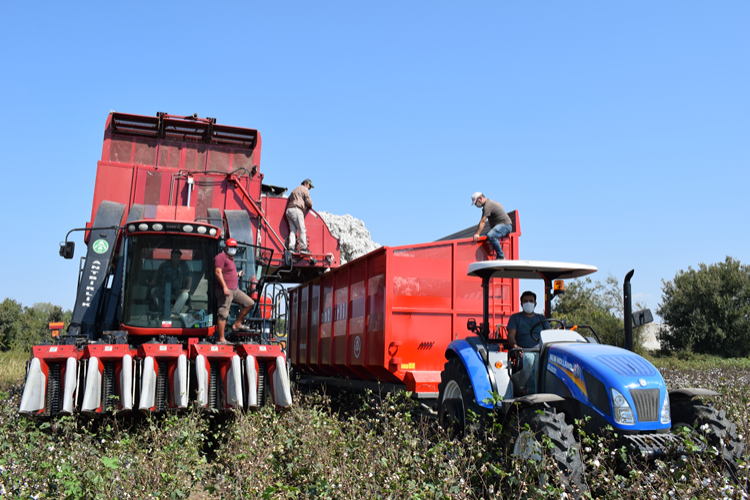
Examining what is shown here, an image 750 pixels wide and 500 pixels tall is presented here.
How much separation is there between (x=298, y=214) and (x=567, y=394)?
7.60 meters

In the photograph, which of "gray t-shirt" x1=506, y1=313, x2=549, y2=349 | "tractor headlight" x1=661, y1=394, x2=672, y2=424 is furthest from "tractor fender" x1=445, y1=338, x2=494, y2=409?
"tractor headlight" x1=661, y1=394, x2=672, y2=424

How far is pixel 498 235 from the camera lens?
8359 millimetres

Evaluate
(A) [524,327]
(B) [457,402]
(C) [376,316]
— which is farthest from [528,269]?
(C) [376,316]

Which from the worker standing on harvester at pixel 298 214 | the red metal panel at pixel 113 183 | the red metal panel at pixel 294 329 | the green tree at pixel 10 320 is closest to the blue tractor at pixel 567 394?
the worker standing on harvester at pixel 298 214

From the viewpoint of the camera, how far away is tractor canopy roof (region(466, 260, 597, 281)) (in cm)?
596

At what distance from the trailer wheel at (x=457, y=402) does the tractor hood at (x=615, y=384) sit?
877 mm

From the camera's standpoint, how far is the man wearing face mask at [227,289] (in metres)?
7.69

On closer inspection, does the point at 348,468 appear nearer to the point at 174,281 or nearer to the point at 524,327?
the point at 524,327

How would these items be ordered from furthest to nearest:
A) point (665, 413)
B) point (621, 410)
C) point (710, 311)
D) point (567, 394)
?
point (710, 311) → point (567, 394) → point (665, 413) → point (621, 410)

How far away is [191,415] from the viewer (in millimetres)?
6281

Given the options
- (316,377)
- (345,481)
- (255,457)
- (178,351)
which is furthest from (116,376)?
(316,377)

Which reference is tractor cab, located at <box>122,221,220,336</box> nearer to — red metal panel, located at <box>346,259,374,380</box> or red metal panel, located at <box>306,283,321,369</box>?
red metal panel, located at <box>346,259,374,380</box>

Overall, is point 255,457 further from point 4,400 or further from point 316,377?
point 316,377

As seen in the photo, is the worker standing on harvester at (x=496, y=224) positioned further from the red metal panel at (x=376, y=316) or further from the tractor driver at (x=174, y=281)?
the tractor driver at (x=174, y=281)
